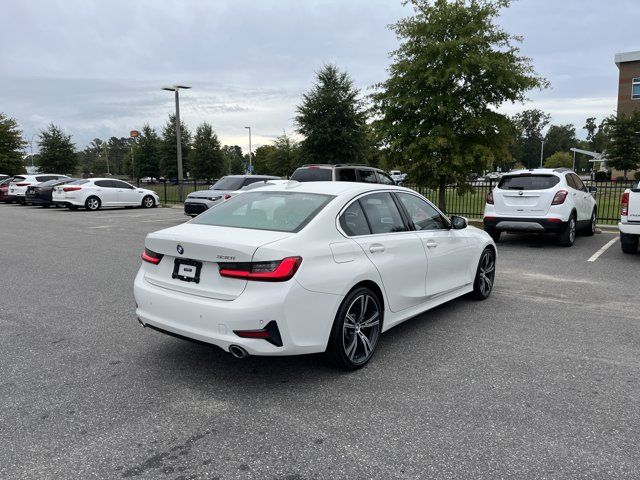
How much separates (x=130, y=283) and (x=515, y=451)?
19.3 feet

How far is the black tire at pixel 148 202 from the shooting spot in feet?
79.3

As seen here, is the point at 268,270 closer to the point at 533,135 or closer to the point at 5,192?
the point at 5,192

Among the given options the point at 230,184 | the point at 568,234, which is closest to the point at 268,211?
the point at 568,234

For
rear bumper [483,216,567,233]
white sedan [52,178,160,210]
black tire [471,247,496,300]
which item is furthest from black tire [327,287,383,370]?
white sedan [52,178,160,210]

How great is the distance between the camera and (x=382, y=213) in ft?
15.9

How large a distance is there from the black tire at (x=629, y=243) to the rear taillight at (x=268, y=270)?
8.64m

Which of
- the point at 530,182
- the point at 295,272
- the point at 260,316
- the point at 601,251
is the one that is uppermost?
the point at 530,182

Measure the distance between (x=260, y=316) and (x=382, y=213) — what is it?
182 centimetres

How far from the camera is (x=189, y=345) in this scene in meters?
4.81

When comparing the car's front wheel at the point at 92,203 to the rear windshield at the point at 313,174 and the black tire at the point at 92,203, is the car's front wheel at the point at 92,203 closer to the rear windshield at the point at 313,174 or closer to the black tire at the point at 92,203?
the black tire at the point at 92,203

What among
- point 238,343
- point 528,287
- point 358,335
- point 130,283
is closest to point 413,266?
point 358,335

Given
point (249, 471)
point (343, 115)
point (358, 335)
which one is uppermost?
point (343, 115)

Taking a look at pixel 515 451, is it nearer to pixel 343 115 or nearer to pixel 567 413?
pixel 567 413

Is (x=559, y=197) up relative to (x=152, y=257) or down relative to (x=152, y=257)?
up
